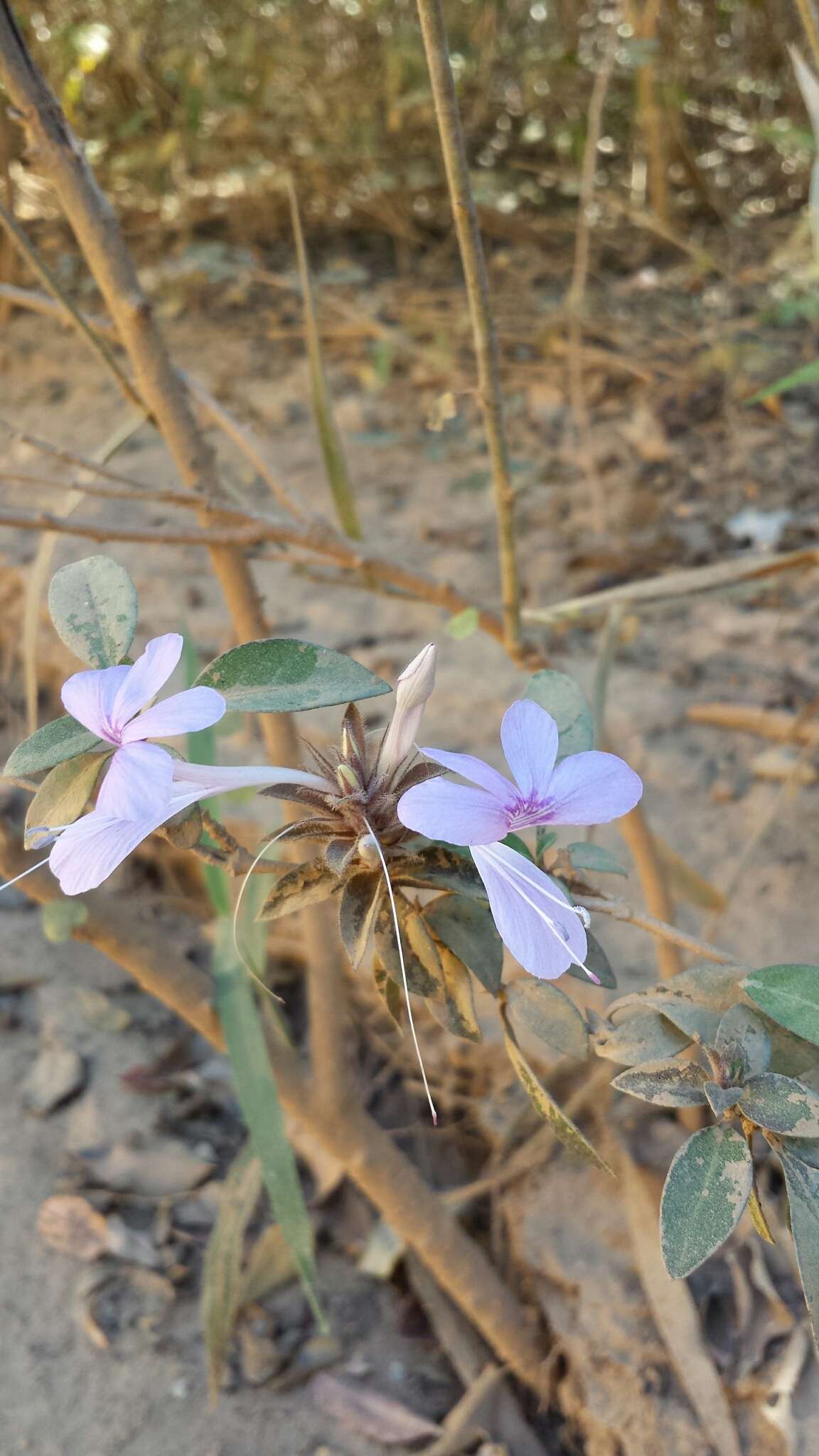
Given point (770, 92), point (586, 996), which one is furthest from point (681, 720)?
point (770, 92)

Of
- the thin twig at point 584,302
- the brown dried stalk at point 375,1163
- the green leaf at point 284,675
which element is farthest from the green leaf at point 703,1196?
the thin twig at point 584,302

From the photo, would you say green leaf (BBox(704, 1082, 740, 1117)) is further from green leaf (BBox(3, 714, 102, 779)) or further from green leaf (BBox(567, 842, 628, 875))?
green leaf (BBox(3, 714, 102, 779))

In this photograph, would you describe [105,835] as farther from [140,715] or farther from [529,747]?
[529,747]

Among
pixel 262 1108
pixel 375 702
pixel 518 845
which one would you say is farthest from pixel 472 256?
pixel 375 702

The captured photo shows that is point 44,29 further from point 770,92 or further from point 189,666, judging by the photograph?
point 189,666

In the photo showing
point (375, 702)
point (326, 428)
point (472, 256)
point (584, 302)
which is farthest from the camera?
point (584, 302)

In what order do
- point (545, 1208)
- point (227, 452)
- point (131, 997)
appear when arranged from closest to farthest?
point (545, 1208), point (131, 997), point (227, 452)

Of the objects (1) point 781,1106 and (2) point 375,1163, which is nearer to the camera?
(1) point 781,1106
